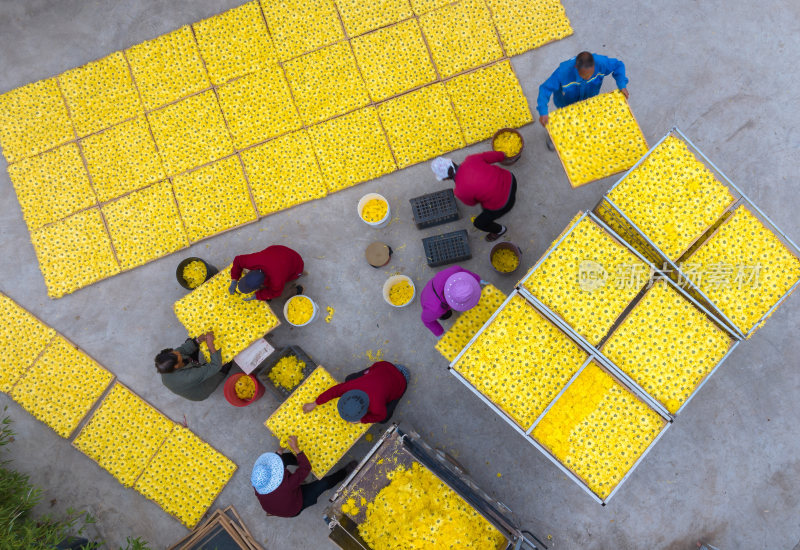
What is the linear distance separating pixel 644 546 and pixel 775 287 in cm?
425

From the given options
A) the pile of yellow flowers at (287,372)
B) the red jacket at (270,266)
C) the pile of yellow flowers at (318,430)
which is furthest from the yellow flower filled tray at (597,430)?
the red jacket at (270,266)

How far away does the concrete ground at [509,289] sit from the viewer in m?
6.42

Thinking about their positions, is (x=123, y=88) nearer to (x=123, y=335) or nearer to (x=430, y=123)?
(x=123, y=335)

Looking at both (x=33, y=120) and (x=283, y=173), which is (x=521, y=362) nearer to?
(x=283, y=173)

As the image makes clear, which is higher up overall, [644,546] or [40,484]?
[40,484]

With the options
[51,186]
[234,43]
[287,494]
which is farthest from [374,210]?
[51,186]

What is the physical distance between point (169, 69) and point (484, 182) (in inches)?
239

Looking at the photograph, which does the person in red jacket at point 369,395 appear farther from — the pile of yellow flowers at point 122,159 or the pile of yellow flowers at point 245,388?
the pile of yellow flowers at point 122,159

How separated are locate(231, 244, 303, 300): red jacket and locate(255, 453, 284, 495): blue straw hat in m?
2.23

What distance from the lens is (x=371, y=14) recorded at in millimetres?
7488

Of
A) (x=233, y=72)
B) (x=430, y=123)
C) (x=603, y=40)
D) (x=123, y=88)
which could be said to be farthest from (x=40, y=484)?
(x=603, y=40)

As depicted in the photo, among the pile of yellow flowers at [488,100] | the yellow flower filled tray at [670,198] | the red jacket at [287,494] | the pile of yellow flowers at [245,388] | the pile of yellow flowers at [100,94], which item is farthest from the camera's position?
the pile of yellow flowers at [100,94]

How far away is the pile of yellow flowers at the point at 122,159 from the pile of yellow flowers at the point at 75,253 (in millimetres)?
521

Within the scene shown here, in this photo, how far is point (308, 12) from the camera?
7570 millimetres
